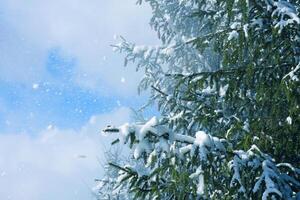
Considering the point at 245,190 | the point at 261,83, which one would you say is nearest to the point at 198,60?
the point at 261,83

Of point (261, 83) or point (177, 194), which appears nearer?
point (177, 194)

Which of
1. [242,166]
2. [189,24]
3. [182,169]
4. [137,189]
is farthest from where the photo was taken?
[189,24]

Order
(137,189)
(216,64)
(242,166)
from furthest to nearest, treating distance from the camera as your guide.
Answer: (216,64), (137,189), (242,166)

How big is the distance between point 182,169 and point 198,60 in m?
9.27

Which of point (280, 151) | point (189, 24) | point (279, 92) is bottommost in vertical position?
point (280, 151)

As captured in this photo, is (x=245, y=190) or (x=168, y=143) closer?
(x=168, y=143)

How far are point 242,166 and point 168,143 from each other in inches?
35.7

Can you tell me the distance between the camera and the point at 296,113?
482cm

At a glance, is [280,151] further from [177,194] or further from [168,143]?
[168,143]

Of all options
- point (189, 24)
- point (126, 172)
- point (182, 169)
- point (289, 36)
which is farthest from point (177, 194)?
point (189, 24)

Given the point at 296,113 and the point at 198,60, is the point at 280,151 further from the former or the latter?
the point at 198,60

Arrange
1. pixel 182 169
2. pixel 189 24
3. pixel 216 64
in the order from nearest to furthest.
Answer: pixel 182 169, pixel 216 64, pixel 189 24

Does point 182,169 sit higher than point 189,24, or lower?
lower


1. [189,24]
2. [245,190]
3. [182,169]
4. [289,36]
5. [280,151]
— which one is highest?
[189,24]
